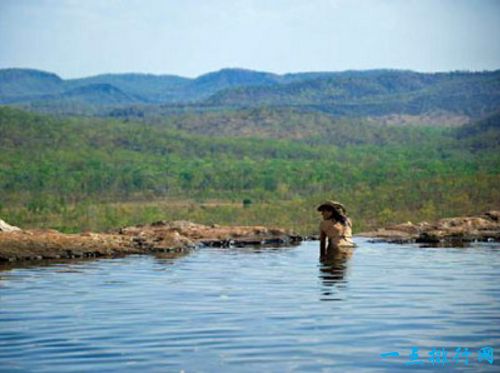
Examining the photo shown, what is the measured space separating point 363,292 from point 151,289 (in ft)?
18.9

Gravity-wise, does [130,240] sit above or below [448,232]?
below

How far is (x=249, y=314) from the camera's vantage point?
75.2 ft

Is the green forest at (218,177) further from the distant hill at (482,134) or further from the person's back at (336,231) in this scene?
the person's back at (336,231)

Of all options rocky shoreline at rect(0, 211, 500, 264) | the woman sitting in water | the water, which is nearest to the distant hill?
rocky shoreline at rect(0, 211, 500, 264)

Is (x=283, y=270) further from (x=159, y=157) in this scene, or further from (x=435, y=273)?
(x=159, y=157)

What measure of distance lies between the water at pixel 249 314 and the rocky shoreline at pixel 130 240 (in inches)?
110

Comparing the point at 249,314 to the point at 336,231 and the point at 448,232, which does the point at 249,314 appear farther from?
the point at 448,232

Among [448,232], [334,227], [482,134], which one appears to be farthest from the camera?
[482,134]

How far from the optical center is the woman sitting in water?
39.3 metres

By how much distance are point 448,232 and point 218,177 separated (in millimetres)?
84590

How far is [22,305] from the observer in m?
24.7

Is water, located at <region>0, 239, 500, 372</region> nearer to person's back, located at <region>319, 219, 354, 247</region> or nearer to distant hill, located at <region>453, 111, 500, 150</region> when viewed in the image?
person's back, located at <region>319, 219, 354, 247</region>

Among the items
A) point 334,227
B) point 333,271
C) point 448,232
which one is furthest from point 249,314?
point 448,232

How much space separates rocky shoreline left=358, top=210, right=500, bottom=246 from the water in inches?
333
